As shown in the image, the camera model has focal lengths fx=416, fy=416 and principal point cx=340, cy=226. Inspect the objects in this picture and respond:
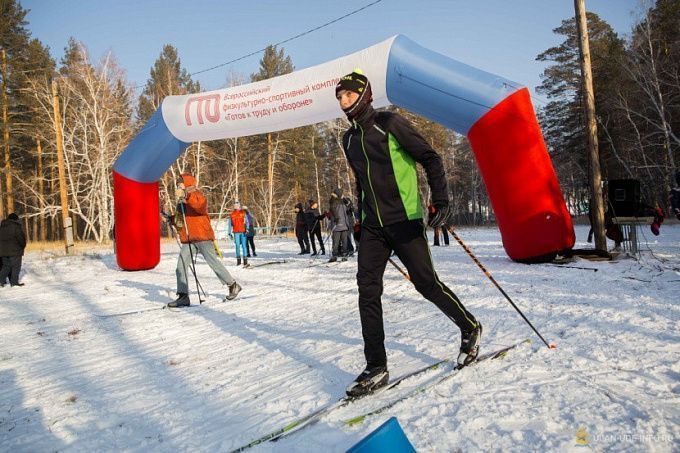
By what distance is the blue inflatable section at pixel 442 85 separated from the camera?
23.2 ft

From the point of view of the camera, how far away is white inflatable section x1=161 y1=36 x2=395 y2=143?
340 inches

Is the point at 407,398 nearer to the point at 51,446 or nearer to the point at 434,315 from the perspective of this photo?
the point at 51,446

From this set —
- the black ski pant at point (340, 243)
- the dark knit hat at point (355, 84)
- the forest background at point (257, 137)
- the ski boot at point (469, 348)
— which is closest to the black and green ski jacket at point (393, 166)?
the dark knit hat at point (355, 84)

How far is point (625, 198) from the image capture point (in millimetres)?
7988

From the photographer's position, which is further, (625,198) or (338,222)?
(338,222)

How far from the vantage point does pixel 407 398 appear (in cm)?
223

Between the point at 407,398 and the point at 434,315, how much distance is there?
2138 mm

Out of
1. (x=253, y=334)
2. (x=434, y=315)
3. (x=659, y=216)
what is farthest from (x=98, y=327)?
(x=659, y=216)

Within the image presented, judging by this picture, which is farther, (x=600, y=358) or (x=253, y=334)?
(x=253, y=334)

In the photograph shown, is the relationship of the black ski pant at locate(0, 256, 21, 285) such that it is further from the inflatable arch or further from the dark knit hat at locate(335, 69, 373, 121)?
the dark knit hat at locate(335, 69, 373, 121)

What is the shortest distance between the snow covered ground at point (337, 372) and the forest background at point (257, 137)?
16.0 meters

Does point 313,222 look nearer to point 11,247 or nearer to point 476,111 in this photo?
point 476,111

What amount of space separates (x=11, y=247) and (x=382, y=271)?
989 centimetres

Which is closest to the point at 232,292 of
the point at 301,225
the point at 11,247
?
the point at 11,247
